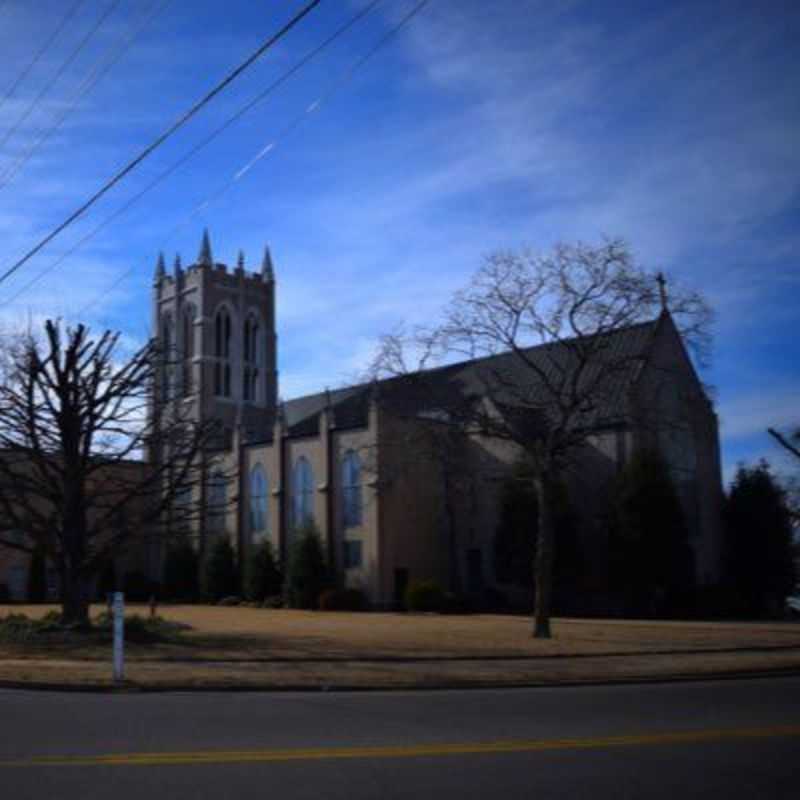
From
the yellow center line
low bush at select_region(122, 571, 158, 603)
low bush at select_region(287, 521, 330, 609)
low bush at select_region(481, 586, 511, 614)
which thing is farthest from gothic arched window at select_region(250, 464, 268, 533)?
the yellow center line

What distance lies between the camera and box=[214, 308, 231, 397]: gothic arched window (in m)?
90.6

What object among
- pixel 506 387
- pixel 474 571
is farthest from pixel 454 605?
pixel 506 387

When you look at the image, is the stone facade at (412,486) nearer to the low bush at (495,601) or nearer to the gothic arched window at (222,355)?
the low bush at (495,601)

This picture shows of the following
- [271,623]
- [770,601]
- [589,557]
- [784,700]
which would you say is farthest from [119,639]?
Answer: [770,601]

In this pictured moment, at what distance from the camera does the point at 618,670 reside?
18875mm

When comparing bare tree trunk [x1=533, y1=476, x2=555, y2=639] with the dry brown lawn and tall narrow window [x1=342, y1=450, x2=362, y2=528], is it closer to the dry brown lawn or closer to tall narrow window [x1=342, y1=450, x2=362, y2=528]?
the dry brown lawn

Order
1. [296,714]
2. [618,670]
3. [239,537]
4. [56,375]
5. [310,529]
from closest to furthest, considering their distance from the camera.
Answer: [296,714] → [618,670] → [56,375] → [310,529] → [239,537]

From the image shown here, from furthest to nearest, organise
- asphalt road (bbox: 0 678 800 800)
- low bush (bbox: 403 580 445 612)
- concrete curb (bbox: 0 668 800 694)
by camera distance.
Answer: low bush (bbox: 403 580 445 612) → concrete curb (bbox: 0 668 800 694) → asphalt road (bbox: 0 678 800 800)

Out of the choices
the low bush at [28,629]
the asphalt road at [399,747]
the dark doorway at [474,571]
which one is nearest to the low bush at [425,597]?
the dark doorway at [474,571]

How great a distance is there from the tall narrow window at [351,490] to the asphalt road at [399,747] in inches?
1503

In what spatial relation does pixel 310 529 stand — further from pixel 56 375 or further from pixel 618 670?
pixel 618 670

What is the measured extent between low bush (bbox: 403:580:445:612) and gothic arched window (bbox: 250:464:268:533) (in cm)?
1463

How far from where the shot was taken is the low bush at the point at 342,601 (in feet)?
161

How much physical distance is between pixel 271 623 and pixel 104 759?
2764 cm
